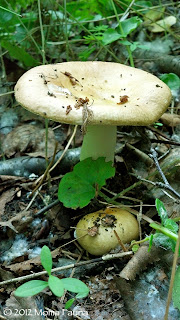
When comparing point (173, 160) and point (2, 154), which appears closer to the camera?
point (173, 160)

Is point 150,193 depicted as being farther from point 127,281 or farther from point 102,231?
point 127,281

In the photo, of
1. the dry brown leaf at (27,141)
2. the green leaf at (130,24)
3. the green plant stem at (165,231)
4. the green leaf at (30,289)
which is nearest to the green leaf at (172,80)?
the green leaf at (130,24)

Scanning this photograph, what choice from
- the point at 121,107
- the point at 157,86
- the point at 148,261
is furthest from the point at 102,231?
the point at 157,86

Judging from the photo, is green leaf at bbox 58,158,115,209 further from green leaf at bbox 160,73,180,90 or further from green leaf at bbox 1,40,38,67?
green leaf at bbox 1,40,38,67

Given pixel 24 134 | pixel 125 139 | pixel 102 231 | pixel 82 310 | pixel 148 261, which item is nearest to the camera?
pixel 82 310

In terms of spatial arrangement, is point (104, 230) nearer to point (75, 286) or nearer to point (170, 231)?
point (170, 231)
